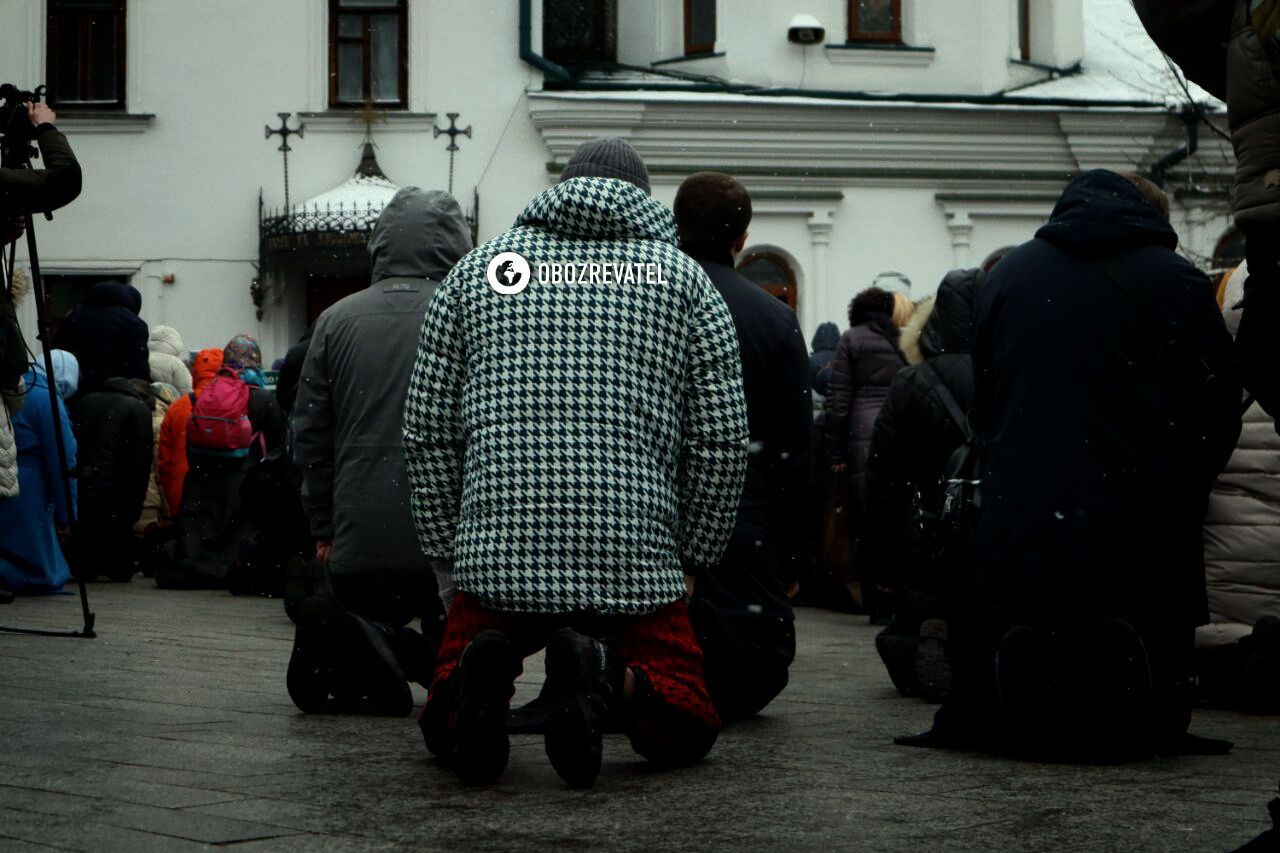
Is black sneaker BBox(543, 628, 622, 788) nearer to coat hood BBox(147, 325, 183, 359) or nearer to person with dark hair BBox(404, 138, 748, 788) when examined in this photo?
person with dark hair BBox(404, 138, 748, 788)

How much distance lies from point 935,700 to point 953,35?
18.1m

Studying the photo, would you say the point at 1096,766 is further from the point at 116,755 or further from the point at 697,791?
the point at 116,755

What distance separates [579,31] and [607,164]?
1977cm

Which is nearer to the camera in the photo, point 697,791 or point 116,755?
point 697,791

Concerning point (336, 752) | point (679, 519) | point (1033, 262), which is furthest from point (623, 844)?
point (1033, 262)

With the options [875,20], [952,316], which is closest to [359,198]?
[875,20]

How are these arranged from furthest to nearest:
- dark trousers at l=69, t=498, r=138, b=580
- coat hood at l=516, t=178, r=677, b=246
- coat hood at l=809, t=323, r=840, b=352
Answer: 1. coat hood at l=809, t=323, r=840, b=352
2. dark trousers at l=69, t=498, r=138, b=580
3. coat hood at l=516, t=178, r=677, b=246

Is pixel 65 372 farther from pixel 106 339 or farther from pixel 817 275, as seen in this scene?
pixel 817 275

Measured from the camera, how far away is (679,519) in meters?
5.51

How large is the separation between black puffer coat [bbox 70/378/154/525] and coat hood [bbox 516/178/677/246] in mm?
9193

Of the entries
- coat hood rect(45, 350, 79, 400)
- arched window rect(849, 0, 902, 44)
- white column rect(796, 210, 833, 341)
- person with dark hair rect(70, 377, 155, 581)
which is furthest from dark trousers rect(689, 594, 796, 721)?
arched window rect(849, 0, 902, 44)

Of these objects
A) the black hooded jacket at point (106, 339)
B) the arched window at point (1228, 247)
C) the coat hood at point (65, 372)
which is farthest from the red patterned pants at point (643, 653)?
the arched window at point (1228, 247)

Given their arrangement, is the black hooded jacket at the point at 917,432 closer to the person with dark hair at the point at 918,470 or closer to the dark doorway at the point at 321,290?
the person with dark hair at the point at 918,470

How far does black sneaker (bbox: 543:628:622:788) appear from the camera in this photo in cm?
496
